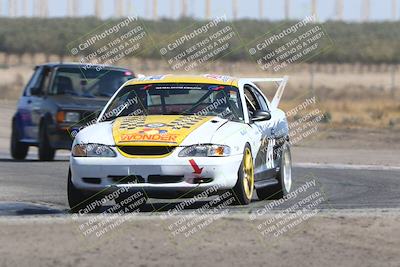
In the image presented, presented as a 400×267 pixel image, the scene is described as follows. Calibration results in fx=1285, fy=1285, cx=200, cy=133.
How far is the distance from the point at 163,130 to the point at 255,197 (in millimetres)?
3122

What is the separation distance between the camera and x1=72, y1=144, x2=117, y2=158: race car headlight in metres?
12.4

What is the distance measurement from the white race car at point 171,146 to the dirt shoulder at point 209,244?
2051 millimetres

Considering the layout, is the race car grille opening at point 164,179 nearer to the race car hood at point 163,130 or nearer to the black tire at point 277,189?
the race car hood at point 163,130

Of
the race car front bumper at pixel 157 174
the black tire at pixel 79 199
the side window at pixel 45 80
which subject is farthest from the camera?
the side window at pixel 45 80

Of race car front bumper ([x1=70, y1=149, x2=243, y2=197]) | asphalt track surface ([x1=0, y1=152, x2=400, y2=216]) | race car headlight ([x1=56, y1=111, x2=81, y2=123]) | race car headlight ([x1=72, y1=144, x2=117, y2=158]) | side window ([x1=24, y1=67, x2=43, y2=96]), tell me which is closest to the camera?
race car front bumper ([x1=70, y1=149, x2=243, y2=197])

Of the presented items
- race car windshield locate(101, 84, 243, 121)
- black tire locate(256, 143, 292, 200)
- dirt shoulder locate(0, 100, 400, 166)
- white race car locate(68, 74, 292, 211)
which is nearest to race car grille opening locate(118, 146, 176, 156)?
white race car locate(68, 74, 292, 211)

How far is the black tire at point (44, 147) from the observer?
2091 centimetres

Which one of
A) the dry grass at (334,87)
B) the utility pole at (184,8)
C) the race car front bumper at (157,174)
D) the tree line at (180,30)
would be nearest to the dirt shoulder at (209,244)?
the race car front bumper at (157,174)

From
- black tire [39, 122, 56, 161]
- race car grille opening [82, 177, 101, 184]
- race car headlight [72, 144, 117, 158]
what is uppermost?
race car headlight [72, 144, 117, 158]

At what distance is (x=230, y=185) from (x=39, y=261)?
3.96 meters

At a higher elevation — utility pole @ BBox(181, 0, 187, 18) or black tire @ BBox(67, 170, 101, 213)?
black tire @ BBox(67, 170, 101, 213)

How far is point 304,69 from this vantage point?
77.8 m

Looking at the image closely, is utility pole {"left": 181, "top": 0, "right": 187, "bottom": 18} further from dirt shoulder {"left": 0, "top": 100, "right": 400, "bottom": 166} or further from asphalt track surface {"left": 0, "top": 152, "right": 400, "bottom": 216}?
asphalt track surface {"left": 0, "top": 152, "right": 400, "bottom": 216}

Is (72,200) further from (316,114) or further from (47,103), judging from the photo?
(316,114)
